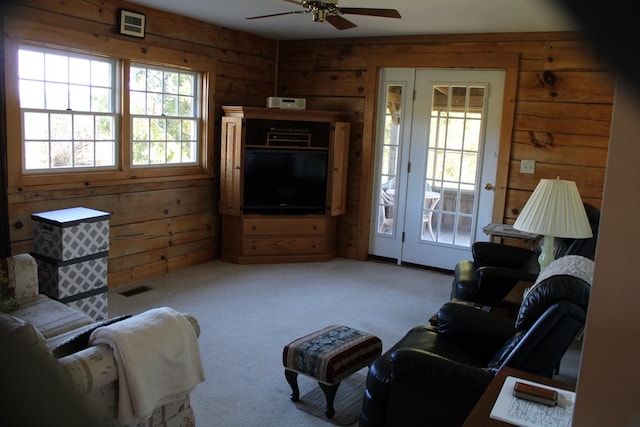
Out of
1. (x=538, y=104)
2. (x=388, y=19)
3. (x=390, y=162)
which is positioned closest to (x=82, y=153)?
(x=388, y=19)

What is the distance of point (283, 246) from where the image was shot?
584 centimetres

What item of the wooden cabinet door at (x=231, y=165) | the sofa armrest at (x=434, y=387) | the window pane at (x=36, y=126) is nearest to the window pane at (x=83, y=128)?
the window pane at (x=36, y=126)

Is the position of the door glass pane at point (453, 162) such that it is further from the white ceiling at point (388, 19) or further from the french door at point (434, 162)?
the white ceiling at point (388, 19)

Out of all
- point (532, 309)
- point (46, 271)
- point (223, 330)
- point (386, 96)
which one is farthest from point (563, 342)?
point (386, 96)

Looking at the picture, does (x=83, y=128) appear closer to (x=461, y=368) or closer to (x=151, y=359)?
(x=151, y=359)

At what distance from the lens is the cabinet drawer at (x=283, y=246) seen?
5.74m

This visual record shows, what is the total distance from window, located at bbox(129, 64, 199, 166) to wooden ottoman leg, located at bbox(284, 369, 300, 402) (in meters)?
2.81

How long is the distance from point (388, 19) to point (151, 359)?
12.5ft

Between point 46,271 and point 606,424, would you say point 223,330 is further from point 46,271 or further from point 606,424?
point 606,424

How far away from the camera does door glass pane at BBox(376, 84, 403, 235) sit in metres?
5.86

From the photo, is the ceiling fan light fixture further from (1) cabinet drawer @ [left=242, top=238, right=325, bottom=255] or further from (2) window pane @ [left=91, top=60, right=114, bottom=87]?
(1) cabinet drawer @ [left=242, top=238, right=325, bottom=255]

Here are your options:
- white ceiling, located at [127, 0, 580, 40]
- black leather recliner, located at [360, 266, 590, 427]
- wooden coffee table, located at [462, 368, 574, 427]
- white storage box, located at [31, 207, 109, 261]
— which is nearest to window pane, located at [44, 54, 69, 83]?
white ceiling, located at [127, 0, 580, 40]

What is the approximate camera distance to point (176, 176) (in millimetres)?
5348

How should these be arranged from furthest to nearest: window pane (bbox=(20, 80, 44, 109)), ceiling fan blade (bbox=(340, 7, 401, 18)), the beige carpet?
1. window pane (bbox=(20, 80, 44, 109))
2. ceiling fan blade (bbox=(340, 7, 401, 18))
3. the beige carpet
